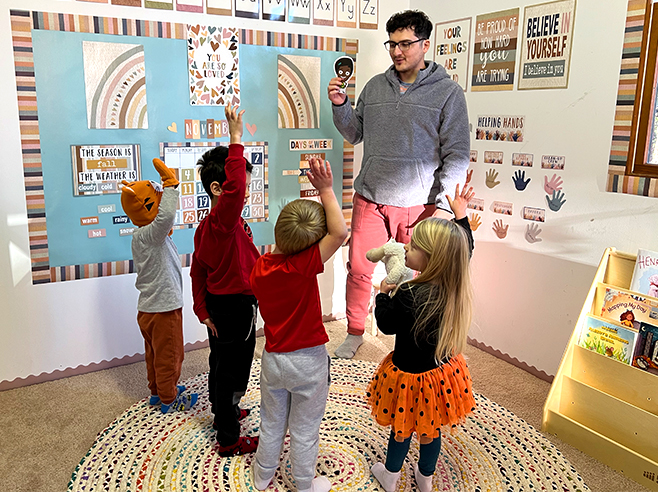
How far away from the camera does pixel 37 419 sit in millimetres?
2209

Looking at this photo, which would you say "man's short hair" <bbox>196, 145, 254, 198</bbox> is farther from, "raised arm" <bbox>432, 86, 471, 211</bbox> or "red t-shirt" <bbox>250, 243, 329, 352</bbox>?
"raised arm" <bbox>432, 86, 471, 211</bbox>

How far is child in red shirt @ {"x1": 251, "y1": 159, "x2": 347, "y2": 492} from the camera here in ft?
5.02

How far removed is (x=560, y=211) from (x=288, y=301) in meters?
1.47

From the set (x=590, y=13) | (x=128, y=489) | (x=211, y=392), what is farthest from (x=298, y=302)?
(x=590, y=13)

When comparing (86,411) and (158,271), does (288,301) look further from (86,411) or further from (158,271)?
(86,411)

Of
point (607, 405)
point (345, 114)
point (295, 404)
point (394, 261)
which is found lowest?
point (607, 405)

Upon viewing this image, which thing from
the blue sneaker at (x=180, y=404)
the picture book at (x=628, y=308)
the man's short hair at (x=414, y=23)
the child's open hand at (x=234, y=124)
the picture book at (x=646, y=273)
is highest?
the man's short hair at (x=414, y=23)

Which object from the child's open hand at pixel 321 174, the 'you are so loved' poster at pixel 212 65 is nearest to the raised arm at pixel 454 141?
the 'you are so loved' poster at pixel 212 65

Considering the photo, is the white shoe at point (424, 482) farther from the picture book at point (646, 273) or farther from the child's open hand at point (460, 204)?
the picture book at point (646, 273)

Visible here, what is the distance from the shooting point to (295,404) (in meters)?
1.67

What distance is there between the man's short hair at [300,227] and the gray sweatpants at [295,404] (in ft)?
1.04

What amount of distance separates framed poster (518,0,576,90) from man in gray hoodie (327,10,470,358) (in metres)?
0.34

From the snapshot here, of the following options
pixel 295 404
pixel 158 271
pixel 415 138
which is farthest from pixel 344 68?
pixel 295 404

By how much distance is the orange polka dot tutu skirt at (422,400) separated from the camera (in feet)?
→ 5.41
